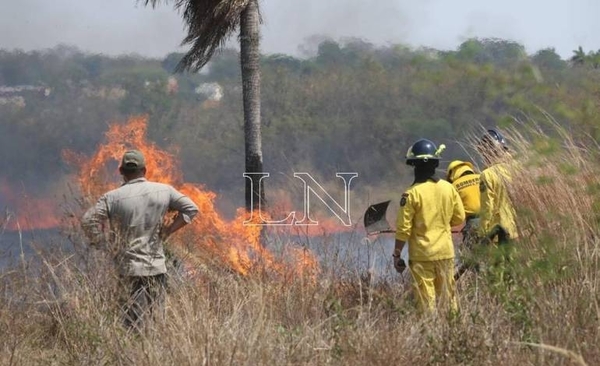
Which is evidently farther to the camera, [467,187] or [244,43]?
[244,43]

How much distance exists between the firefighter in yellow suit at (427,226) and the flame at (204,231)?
930 mm

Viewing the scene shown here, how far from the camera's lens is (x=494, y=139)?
28.3 feet

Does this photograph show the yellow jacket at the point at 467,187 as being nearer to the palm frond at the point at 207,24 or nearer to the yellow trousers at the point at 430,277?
the yellow trousers at the point at 430,277

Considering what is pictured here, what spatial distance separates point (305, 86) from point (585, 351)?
1178 cm

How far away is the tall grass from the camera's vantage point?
6195 millimetres

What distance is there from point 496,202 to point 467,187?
52 cm

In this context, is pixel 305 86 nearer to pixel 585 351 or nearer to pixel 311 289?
pixel 311 289

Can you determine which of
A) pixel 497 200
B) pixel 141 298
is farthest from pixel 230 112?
pixel 141 298

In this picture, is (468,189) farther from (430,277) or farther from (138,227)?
(138,227)

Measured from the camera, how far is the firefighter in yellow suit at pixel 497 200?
25.6 ft

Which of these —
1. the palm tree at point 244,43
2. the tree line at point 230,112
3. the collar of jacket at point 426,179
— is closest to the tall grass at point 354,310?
the collar of jacket at point 426,179

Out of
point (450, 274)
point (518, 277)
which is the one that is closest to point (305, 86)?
point (450, 274)

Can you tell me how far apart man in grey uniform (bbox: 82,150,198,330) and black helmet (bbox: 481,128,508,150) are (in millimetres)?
2385

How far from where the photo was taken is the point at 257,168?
14.1 meters
